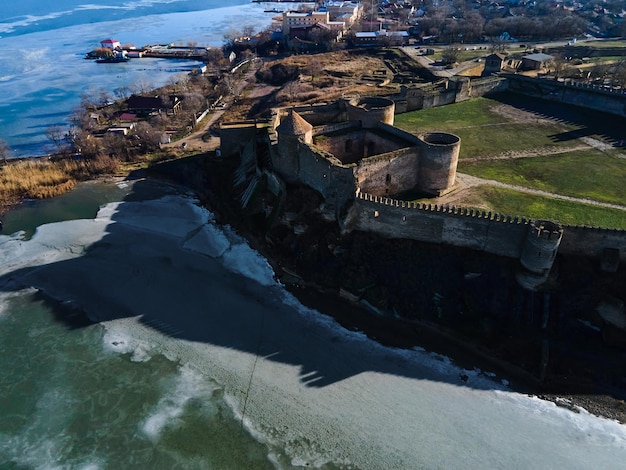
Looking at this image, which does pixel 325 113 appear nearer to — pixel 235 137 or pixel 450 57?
pixel 235 137

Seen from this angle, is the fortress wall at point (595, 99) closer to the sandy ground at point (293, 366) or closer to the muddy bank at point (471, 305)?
the muddy bank at point (471, 305)

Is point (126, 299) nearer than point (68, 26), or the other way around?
point (126, 299)

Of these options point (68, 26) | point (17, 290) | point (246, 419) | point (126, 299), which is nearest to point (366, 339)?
point (246, 419)

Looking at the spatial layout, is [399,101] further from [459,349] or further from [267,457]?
[267,457]

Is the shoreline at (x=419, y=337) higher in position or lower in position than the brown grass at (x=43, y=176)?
lower

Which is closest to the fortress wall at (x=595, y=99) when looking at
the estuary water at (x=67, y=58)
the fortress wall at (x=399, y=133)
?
A: the fortress wall at (x=399, y=133)

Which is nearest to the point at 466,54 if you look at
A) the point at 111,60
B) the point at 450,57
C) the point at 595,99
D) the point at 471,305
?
the point at 450,57

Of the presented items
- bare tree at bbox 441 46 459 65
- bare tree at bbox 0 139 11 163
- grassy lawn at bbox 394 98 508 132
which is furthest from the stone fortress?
bare tree at bbox 441 46 459 65
